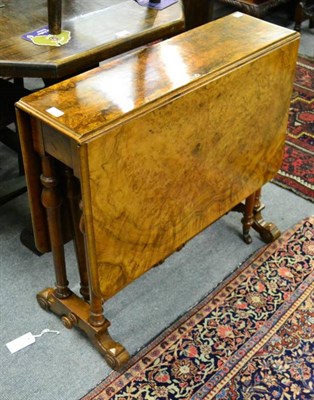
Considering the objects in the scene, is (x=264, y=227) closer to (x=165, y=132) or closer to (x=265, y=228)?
(x=265, y=228)

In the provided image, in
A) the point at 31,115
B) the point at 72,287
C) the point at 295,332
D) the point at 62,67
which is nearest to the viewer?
the point at 31,115

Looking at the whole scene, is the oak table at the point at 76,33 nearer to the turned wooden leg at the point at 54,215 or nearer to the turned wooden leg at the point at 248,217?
the turned wooden leg at the point at 54,215

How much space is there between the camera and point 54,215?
167 centimetres

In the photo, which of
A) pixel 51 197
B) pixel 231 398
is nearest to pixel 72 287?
pixel 51 197

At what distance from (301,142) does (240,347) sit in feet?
4.39

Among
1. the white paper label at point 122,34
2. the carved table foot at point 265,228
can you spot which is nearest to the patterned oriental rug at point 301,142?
the carved table foot at point 265,228

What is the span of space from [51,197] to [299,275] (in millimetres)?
1003

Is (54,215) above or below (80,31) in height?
below

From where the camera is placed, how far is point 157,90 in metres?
1.49

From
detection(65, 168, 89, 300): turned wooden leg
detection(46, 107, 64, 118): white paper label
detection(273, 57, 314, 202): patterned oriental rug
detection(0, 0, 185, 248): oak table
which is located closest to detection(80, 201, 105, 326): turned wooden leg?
detection(65, 168, 89, 300): turned wooden leg

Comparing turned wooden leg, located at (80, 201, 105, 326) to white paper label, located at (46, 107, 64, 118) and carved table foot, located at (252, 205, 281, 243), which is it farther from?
carved table foot, located at (252, 205, 281, 243)

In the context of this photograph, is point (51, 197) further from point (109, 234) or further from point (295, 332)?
point (295, 332)

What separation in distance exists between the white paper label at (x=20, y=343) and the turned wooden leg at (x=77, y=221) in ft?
0.71

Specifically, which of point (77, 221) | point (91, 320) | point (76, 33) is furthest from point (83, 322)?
point (76, 33)
